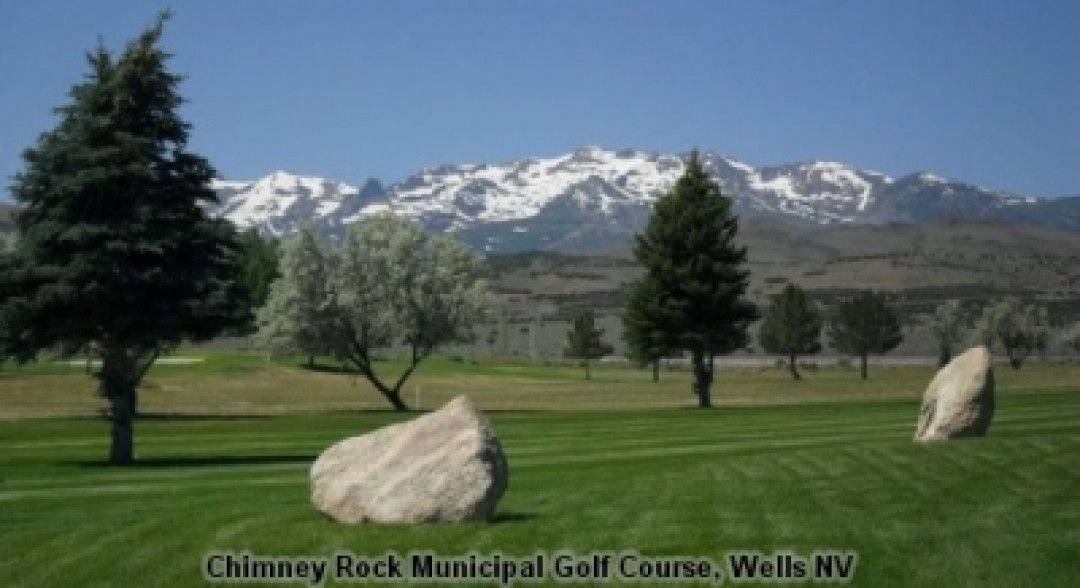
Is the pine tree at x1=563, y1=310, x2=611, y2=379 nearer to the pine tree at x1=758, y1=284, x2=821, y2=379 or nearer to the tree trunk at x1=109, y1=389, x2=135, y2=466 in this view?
the pine tree at x1=758, y1=284, x2=821, y2=379

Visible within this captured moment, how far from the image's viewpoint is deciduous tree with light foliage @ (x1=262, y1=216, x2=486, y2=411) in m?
68.1

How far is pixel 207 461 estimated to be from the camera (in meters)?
34.9

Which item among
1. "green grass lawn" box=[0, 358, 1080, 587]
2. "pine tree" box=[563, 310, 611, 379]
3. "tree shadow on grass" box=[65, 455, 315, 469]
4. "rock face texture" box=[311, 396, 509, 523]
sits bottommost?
"tree shadow on grass" box=[65, 455, 315, 469]

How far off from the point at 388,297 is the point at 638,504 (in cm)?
5016

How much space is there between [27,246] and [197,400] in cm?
4533

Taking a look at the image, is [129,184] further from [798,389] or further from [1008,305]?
[1008,305]

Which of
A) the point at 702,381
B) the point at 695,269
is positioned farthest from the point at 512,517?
the point at 702,381

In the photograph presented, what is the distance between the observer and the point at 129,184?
120ft

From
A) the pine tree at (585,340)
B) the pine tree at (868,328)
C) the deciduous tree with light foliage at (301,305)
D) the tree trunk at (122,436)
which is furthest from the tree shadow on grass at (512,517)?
the pine tree at (868,328)

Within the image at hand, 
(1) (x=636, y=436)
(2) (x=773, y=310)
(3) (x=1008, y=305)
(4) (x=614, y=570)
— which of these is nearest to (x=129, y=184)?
(1) (x=636, y=436)

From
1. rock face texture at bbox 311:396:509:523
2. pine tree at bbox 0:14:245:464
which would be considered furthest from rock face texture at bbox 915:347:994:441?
pine tree at bbox 0:14:245:464

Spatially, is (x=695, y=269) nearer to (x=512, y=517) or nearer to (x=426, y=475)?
(x=512, y=517)

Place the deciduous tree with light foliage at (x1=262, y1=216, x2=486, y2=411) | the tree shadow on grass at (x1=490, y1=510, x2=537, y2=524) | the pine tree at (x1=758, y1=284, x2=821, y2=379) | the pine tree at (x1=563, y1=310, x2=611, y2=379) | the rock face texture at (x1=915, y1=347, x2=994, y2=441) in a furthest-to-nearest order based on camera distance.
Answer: the pine tree at (x1=758, y1=284, x2=821, y2=379) < the pine tree at (x1=563, y1=310, x2=611, y2=379) < the deciduous tree with light foliage at (x1=262, y1=216, x2=486, y2=411) < the rock face texture at (x1=915, y1=347, x2=994, y2=441) < the tree shadow on grass at (x1=490, y1=510, x2=537, y2=524)

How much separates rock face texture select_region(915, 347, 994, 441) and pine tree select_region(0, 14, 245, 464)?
19759mm
